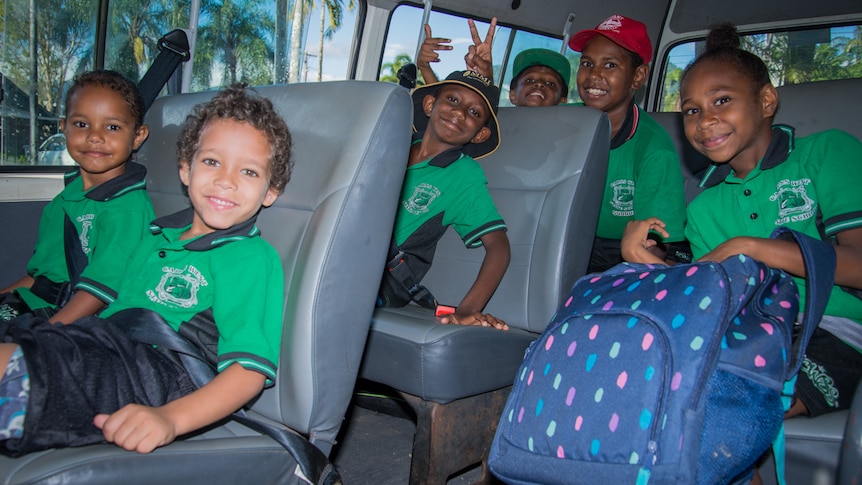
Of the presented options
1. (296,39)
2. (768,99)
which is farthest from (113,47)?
(768,99)

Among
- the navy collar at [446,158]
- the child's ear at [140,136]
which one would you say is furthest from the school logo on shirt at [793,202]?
the child's ear at [140,136]

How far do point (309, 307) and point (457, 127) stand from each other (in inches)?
51.4

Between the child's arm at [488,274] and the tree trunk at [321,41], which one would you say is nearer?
the child's arm at [488,274]

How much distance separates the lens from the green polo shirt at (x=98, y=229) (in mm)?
1607

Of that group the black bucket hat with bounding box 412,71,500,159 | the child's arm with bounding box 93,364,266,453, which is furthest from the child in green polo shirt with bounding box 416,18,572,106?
the child's arm with bounding box 93,364,266,453

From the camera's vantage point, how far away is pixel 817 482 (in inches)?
50.9

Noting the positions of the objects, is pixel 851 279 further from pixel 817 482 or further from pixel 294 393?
pixel 294 393

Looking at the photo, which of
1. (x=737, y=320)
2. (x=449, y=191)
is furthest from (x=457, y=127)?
(x=737, y=320)

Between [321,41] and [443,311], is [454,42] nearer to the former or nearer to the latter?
[321,41]

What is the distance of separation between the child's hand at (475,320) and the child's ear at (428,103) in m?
0.97

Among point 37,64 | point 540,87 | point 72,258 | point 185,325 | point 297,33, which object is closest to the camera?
point 185,325

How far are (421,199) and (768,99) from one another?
114 centimetres

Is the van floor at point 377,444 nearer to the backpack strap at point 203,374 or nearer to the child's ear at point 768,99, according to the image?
the backpack strap at point 203,374

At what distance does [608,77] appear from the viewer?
102 inches
